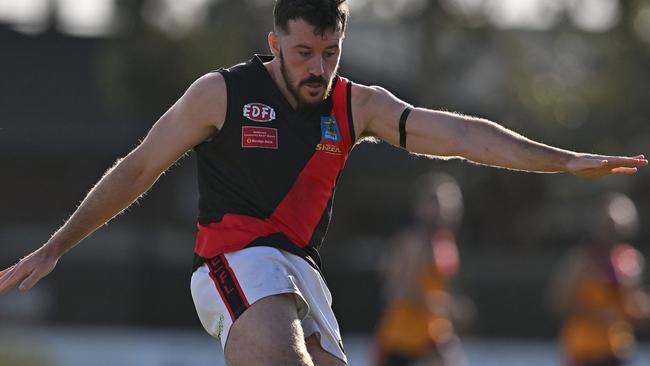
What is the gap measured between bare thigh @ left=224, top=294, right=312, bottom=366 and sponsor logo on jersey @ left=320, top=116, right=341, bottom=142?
0.75 m

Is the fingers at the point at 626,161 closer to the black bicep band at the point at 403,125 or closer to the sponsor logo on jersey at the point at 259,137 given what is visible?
the black bicep band at the point at 403,125

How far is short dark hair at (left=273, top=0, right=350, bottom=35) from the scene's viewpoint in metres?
5.93

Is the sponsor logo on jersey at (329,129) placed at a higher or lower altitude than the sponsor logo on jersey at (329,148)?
higher

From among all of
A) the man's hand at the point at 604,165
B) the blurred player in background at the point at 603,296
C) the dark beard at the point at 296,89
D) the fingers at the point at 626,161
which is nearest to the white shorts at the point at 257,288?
the dark beard at the point at 296,89

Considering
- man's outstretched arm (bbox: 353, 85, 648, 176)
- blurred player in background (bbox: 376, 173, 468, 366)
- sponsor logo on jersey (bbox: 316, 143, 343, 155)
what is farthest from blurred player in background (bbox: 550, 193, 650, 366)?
sponsor logo on jersey (bbox: 316, 143, 343, 155)

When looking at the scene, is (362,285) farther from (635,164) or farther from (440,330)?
(635,164)

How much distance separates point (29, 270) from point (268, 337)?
1.18 metres

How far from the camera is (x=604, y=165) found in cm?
568

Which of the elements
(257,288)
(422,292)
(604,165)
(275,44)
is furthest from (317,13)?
(422,292)

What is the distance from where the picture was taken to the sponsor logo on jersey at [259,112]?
5969mm

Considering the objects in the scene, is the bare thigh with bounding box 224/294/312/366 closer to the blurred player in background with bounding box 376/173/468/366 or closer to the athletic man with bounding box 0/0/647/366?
the athletic man with bounding box 0/0/647/366

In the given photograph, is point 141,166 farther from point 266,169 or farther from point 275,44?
point 275,44

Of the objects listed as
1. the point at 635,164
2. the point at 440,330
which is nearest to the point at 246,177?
the point at 635,164

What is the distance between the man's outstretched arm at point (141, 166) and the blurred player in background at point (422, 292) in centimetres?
606
